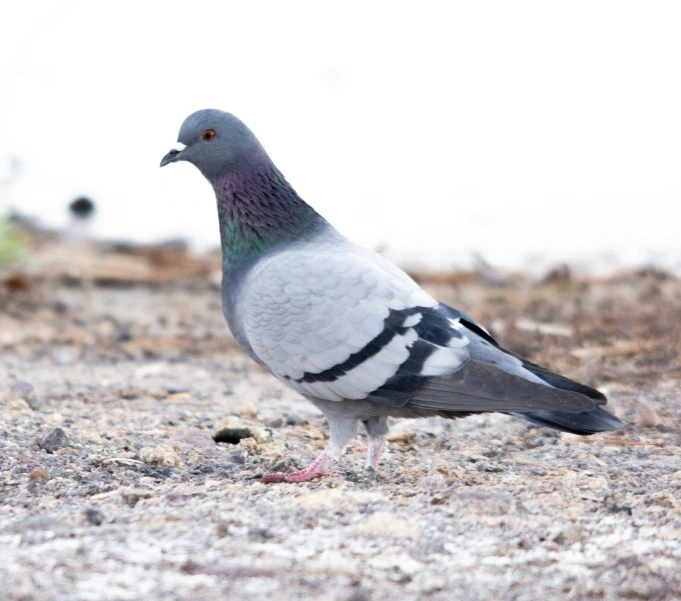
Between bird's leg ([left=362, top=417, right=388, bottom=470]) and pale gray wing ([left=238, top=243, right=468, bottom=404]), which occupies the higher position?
pale gray wing ([left=238, top=243, right=468, bottom=404])

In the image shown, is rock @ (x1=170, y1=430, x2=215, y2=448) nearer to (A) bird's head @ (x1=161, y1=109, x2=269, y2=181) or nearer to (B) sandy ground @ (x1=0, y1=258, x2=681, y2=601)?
(B) sandy ground @ (x1=0, y1=258, x2=681, y2=601)

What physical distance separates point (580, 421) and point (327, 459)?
41.9 inches

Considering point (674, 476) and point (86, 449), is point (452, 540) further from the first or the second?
point (86, 449)

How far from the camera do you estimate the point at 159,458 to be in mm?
3992

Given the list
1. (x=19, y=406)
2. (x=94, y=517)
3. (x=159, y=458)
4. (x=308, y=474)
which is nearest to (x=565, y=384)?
(x=308, y=474)

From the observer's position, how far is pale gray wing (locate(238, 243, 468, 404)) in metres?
3.99

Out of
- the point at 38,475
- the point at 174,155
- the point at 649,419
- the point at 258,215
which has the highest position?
the point at 174,155

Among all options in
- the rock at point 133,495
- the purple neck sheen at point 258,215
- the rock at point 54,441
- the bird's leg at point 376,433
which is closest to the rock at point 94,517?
the rock at point 133,495

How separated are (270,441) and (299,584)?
1.99 m

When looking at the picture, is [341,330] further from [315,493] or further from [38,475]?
[38,475]

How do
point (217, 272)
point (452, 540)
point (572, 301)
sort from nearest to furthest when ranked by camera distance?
point (452, 540), point (572, 301), point (217, 272)

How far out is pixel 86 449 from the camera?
4160 mm

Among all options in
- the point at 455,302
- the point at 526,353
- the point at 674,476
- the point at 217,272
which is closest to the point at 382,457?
the point at 674,476

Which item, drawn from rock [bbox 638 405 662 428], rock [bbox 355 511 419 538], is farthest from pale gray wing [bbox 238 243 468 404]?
rock [bbox 638 405 662 428]
